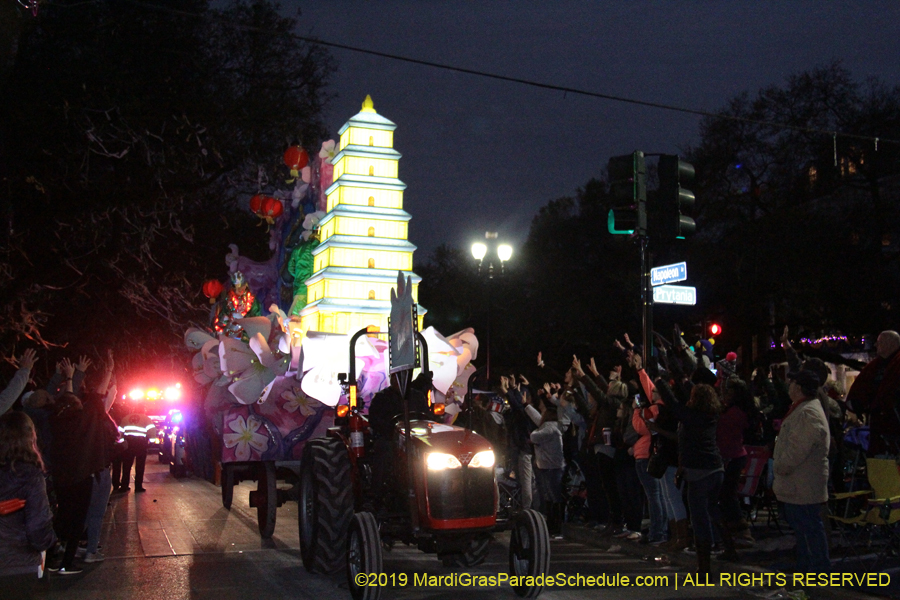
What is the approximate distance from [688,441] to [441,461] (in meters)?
2.48

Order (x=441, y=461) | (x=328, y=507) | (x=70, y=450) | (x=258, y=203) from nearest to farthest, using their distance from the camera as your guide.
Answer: (x=441, y=461), (x=328, y=507), (x=70, y=450), (x=258, y=203)

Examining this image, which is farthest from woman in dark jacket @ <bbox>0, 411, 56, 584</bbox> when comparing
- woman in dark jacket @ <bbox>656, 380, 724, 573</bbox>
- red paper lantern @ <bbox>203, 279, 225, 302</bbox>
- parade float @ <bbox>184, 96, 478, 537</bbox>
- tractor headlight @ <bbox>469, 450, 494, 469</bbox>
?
red paper lantern @ <bbox>203, 279, 225, 302</bbox>

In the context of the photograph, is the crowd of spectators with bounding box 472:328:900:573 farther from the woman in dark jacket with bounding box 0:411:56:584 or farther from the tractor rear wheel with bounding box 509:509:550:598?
the woman in dark jacket with bounding box 0:411:56:584

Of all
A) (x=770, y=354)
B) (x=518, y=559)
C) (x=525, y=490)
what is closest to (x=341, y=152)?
(x=525, y=490)

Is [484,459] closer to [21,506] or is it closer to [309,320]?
[21,506]

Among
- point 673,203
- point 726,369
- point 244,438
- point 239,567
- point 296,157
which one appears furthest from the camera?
point 296,157

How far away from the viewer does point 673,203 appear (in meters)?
9.57

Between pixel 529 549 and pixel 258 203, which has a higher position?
pixel 258 203

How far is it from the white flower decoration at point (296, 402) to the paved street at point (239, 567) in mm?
1731

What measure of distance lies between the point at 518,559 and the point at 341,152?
937cm

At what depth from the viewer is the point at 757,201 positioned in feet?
102

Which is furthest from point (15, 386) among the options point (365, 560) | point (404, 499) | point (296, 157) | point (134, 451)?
point (134, 451)

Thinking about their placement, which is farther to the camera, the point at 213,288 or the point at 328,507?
Answer: the point at 213,288

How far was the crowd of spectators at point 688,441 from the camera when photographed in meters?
7.20
